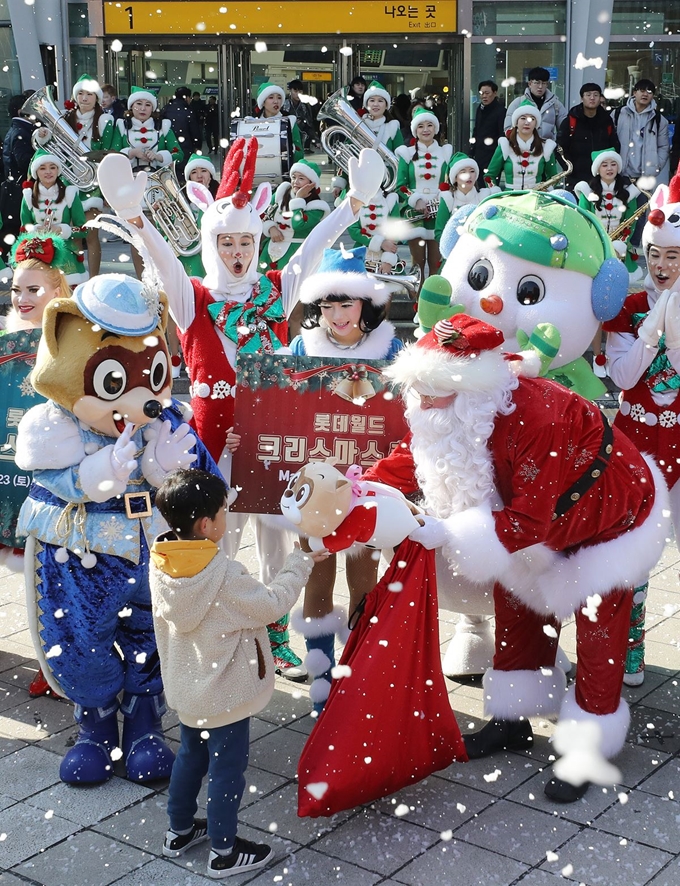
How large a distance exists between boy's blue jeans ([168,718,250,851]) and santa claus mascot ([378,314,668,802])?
89 cm

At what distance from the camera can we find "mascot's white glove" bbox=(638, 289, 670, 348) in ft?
14.9

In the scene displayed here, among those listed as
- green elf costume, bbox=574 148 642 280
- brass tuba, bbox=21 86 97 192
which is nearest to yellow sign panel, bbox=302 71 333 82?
brass tuba, bbox=21 86 97 192

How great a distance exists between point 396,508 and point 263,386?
1.10 m

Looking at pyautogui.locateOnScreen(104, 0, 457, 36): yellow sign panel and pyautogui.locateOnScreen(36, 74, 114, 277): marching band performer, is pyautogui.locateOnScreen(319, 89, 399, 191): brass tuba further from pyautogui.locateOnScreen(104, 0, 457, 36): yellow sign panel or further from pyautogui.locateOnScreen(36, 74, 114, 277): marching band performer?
pyautogui.locateOnScreen(104, 0, 457, 36): yellow sign panel

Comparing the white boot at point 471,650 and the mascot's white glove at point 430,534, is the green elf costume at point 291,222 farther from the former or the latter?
the mascot's white glove at point 430,534

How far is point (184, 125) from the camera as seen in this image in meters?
13.1

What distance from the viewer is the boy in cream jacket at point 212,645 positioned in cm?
336

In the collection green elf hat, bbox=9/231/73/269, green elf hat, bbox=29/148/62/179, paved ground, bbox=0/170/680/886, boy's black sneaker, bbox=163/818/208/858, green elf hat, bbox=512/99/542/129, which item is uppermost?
green elf hat, bbox=512/99/542/129

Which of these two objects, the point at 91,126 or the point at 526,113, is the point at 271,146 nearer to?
the point at 91,126

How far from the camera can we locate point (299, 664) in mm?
4941

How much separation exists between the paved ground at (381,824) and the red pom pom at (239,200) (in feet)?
6.98

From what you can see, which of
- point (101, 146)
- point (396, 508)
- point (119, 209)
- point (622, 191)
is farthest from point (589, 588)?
point (101, 146)

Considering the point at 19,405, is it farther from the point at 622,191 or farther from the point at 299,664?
the point at 622,191

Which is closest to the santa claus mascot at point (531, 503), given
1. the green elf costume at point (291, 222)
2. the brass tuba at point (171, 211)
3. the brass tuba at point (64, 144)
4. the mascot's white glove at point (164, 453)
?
the mascot's white glove at point (164, 453)
